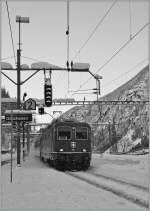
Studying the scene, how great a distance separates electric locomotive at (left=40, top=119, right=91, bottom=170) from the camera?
26.0 m

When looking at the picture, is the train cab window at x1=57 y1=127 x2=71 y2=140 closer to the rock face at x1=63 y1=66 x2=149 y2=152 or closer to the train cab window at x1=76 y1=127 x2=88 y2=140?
the train cab window at x1=76 y1=127 x2=88 y2=140

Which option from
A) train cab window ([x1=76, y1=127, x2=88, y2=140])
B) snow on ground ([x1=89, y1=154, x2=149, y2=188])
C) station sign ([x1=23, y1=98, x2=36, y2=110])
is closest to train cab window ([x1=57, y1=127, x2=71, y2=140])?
train cab window ([x1=76, y1=127, x2=88, y2=140])

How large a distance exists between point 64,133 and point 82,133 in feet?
3.64

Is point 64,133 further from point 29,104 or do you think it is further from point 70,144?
point 29,104

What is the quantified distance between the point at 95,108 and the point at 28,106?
9018 cm

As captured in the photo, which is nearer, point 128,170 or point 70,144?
point 128,170

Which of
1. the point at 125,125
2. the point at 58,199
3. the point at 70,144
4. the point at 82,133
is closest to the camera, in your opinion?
the point at 58,199

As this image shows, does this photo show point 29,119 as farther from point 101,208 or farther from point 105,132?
point 105,132

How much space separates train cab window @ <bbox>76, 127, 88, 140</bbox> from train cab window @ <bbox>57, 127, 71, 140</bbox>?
0.54 meters

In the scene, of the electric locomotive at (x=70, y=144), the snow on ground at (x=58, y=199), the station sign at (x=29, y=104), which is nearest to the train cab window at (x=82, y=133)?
the electric locomotive at (x=70, y=144)

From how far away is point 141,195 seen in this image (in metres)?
12.7

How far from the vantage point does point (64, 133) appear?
87.2 feet

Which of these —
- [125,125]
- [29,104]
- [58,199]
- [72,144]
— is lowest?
[58,199]

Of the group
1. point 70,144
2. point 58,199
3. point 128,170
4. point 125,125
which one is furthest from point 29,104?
point 125,125
